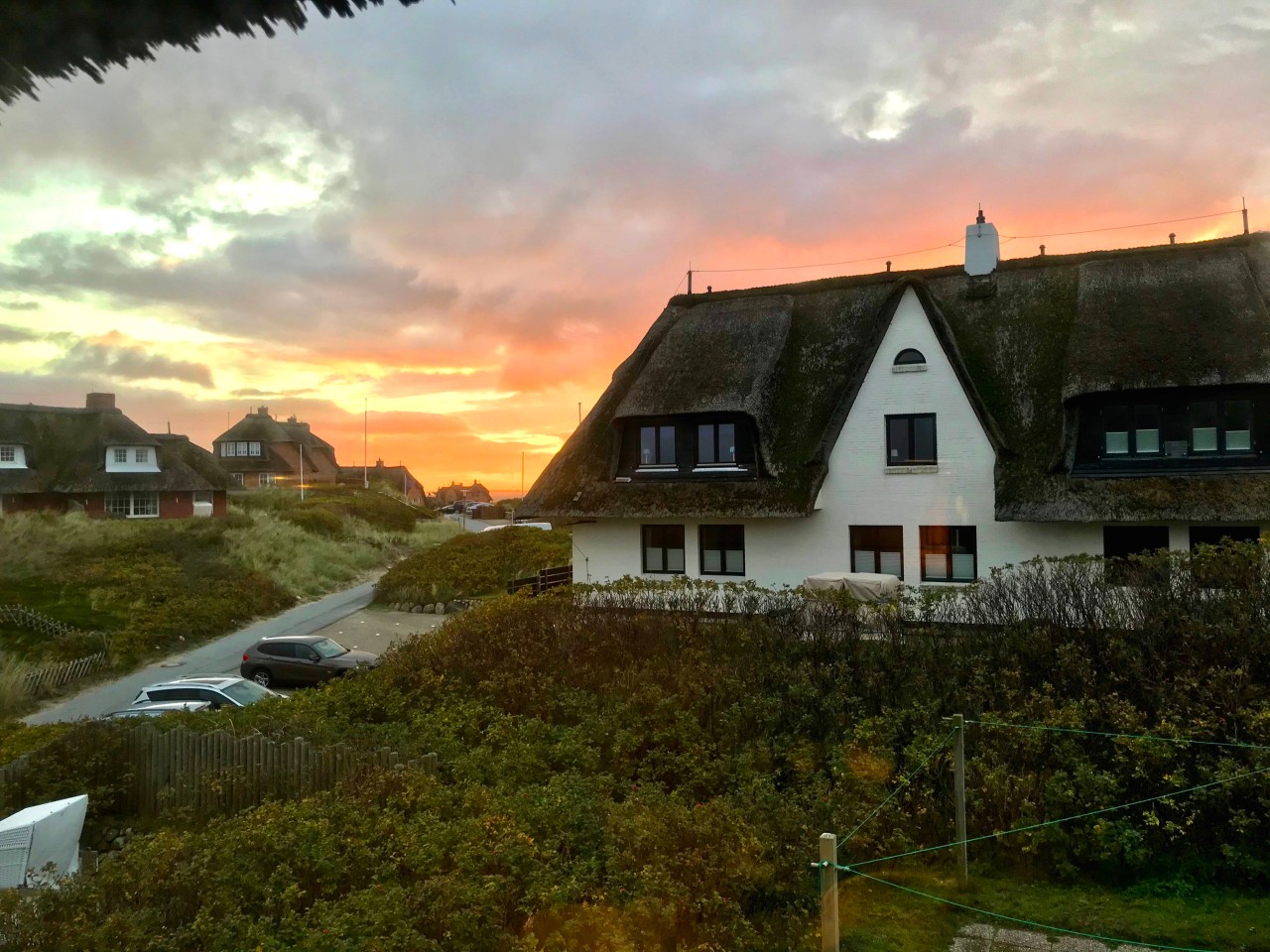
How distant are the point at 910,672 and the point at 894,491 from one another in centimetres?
867

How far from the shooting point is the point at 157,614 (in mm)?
26172

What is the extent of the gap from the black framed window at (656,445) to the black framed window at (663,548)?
5.72 ft

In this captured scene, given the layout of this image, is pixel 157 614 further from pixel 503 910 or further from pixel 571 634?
pixel 503 910

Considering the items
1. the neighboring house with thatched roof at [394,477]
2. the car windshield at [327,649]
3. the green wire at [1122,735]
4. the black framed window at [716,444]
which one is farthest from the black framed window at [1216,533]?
the neighboring house with thatched roof at [394,477]

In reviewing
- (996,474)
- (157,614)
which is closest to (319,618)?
(157,614)

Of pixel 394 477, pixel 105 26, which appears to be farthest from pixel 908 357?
pixel 394 477

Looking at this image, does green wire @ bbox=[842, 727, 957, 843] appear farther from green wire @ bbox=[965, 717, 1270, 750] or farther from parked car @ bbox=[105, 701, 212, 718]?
parked car @ bbox=[105, 701, 212, 718]

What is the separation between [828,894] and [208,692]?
14881 millimetres

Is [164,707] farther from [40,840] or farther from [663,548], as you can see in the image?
[663,548]

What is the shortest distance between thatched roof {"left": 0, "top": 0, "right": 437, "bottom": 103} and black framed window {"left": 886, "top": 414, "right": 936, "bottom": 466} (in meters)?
19.4

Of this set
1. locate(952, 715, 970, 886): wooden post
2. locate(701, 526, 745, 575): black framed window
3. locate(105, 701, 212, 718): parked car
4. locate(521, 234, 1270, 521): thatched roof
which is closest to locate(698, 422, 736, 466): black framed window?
locate(521, 234, 1270, 521): thatched roof

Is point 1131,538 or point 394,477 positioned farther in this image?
point 394,477

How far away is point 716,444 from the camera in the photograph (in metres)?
21.2

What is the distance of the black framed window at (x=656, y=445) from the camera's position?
71.0 feet
